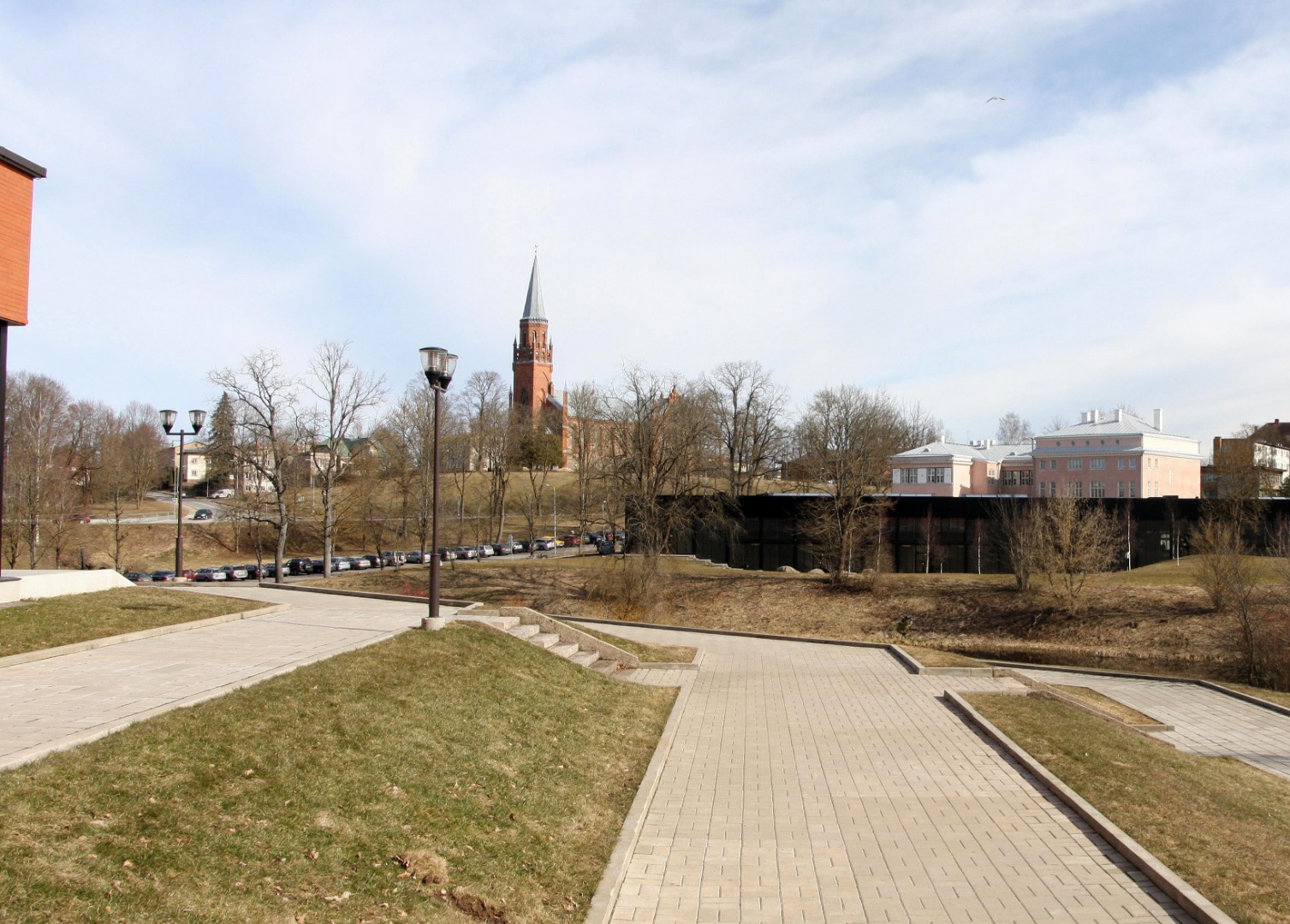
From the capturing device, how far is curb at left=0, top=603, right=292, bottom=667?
10047 millimetres

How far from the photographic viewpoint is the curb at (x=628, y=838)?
20.6 feet

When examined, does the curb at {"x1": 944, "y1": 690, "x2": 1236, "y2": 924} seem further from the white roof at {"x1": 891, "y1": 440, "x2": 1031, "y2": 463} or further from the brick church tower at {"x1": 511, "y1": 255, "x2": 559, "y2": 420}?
the brick church tower at {"x1": 511, "y1": 255, "x2": 559, "y2": 420}

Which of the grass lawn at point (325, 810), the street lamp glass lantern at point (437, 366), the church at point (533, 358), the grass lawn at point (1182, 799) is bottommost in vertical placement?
the grass lawn at point (1182, 799)

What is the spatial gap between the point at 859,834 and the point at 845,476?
1336 inches

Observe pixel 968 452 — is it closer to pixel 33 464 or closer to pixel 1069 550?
pixel 1069 550

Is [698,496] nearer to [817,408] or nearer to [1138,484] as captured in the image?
[817,408]

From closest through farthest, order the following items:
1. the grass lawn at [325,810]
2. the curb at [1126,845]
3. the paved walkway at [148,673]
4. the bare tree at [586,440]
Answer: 1. the grass lawn at [325,810]
2. the curb at [1126,845]
3. the paved walkway at [148,673]
4. the bare tree at [586,440]

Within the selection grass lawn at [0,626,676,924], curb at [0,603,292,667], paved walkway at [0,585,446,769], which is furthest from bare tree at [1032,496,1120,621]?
curb at [0,603,292,667]

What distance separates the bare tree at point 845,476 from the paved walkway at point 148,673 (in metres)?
26.3

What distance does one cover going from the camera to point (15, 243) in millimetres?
14961

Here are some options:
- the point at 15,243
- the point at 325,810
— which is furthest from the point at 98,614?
the point at 325,810

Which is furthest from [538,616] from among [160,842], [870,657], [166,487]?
[166,487]

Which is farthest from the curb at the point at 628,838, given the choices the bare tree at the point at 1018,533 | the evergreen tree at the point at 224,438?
the evergreen tree at the point at 224,438

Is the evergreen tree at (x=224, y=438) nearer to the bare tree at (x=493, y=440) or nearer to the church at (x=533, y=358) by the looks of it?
the bare tree at (x=493, y=440)
